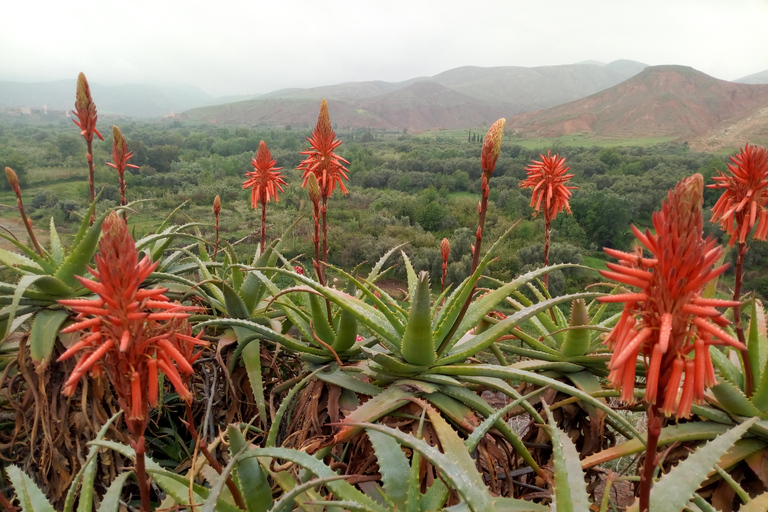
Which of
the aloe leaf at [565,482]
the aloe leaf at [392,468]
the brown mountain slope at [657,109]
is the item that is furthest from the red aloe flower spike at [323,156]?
the brown mountain slope at [657,109]

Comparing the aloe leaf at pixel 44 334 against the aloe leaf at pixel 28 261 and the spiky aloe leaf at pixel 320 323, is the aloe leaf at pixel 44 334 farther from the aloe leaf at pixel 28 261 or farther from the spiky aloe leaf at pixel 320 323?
the spiky aloe leaf at pixel 320 323

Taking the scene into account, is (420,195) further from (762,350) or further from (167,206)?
(762,350)

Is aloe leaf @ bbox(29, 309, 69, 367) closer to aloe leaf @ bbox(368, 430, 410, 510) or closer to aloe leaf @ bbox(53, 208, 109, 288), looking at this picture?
aloe leaf @ bbox(53, 208, 109, 288)

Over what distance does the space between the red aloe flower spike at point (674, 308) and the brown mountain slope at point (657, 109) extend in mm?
90178

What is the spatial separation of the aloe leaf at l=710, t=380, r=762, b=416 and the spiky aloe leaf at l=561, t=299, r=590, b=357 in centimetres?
53

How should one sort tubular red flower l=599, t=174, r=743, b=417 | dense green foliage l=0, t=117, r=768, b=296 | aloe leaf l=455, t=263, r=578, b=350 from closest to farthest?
tubular red flower l=599, t=174, r=743, b=417, aloe leaf l=455, t=263, r=578, b=350, dense green foliage l=0, t=117, r=768, b=296

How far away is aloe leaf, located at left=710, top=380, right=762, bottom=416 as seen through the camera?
1826 mm

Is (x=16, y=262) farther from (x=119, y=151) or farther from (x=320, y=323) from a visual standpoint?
(x=320, y=323)

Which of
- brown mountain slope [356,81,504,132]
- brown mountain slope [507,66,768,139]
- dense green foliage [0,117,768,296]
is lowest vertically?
dense green foliage [0,117,768,296]

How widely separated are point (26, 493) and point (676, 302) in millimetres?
2003

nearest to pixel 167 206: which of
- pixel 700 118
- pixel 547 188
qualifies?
pixel 547 188

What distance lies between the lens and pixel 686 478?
130 centimetres

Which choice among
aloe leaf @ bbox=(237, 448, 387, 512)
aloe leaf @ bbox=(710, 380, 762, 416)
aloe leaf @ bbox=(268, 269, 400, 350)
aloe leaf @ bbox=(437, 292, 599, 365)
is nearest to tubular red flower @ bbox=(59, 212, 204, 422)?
aloe leaf @ bbox=(237, 448, 387, 512)

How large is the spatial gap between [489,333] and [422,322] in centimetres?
38
